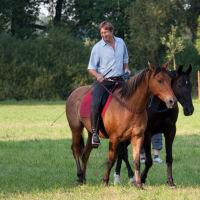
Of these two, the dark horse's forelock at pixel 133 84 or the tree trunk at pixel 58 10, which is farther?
the tree trunk at pixel 58 10

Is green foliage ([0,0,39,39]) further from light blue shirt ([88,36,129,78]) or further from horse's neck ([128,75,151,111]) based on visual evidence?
horse's neck ([128,75,151,111])

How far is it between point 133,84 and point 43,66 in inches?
1360

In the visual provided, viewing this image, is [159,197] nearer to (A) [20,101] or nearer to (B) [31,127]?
(B) [31,127]

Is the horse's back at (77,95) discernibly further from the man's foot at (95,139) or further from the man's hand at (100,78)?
the man's foot at (95,139)

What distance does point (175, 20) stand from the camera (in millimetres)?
41656

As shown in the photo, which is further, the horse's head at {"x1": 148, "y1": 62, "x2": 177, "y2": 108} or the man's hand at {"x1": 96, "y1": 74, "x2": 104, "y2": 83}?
the man's hand at {"x1": 96, "y1": 74, "x2": 104, "y2": 83}

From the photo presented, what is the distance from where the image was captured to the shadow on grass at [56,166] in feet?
21.7

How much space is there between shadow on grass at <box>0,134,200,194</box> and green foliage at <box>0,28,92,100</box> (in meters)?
26.7

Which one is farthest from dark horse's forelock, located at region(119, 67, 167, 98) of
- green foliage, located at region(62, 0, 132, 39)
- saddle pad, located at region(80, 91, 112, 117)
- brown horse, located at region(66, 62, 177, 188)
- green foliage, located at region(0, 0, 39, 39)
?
green foliage, located at region(62, 0, 132, 39)

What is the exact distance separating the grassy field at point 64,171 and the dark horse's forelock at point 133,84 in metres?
1.51

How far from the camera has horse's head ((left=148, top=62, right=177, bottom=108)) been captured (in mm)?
5154

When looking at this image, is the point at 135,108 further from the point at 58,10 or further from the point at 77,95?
the point at 58,10

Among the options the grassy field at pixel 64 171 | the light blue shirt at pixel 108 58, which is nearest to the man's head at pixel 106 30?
the light blue shirt at pixel 108 58

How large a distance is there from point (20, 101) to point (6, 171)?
99.2ft
